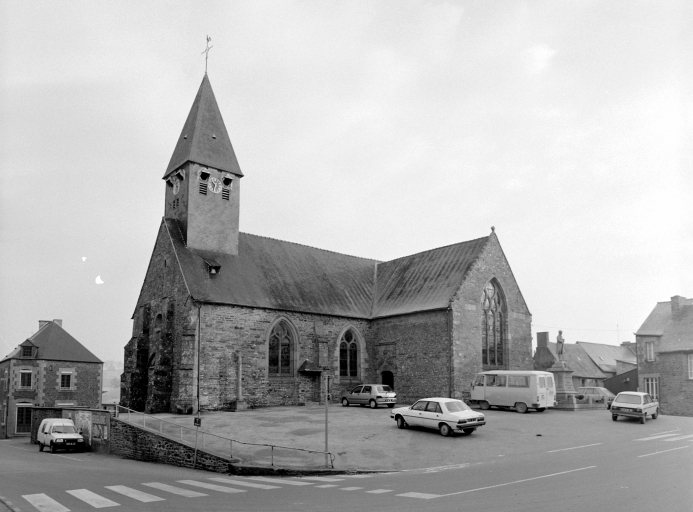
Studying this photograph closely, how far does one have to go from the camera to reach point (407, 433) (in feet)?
77.6

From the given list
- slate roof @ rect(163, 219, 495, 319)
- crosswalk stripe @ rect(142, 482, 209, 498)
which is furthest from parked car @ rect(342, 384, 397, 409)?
crosswalk stripe @ rect(142, 482, 209, 498)

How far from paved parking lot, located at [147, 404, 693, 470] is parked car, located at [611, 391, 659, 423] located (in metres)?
0.45

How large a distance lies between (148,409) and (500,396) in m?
18.7

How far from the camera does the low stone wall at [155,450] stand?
65.4 feet

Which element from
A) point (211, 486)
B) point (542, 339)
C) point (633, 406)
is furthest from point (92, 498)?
point (542, 339)

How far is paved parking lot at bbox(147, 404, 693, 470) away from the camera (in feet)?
65.1

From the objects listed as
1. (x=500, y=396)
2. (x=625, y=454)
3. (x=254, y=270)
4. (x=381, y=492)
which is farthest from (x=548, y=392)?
(x=381, y=492)

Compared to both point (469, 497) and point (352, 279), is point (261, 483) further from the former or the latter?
point (352, 279)

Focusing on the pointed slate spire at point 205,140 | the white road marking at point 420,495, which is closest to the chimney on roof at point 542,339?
the pointed slate spire at point 205,140

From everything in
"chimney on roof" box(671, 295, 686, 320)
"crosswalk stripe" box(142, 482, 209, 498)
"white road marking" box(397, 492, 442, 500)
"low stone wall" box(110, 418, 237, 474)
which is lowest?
"low stone wall" box(110, 418, 237, 474)

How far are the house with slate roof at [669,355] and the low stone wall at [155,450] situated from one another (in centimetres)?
3822

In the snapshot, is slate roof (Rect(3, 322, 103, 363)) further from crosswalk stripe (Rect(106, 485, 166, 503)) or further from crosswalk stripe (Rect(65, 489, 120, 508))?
crosswalk stripe (Rect(65, 489, 120, 508))

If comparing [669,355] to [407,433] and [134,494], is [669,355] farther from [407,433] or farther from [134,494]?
[134,494]

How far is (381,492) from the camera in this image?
13.7 metres
